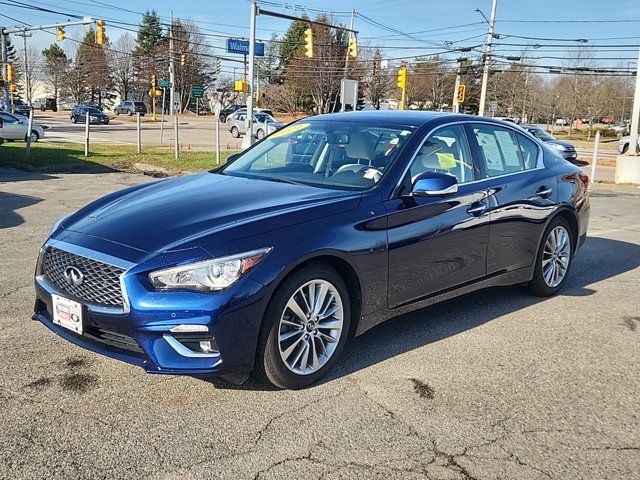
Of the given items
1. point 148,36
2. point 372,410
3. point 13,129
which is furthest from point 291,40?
point 372,410

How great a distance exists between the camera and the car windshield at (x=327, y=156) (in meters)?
4.40

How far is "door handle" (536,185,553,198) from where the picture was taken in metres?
5.50

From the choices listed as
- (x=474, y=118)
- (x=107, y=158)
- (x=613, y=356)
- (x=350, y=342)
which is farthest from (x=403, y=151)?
(x=107, y=158)

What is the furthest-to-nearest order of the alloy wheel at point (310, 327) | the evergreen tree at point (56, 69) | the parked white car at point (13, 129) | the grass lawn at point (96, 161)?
1. the evergreen tree at point (56, 69)
2. the parked white car at point (13, 129)
3. the grass lawn at point (96, 161)
4. the alloy wheel at point (310, 327)

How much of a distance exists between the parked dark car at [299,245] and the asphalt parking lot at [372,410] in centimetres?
30

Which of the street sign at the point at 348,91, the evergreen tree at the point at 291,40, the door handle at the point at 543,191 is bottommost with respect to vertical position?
the door handle at the point at 543,191

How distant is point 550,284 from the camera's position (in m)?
5.84

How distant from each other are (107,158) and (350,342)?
16.1 metres

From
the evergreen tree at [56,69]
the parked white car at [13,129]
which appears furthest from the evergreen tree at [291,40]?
the parked white car at [13,129]

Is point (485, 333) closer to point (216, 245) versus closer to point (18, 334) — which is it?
point (216, 245)

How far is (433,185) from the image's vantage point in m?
4.18

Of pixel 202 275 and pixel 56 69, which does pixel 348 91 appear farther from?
pixel 56 69

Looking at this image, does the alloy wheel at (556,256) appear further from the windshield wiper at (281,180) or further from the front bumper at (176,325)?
the front bumper at (176,325)

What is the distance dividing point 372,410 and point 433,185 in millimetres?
1561
